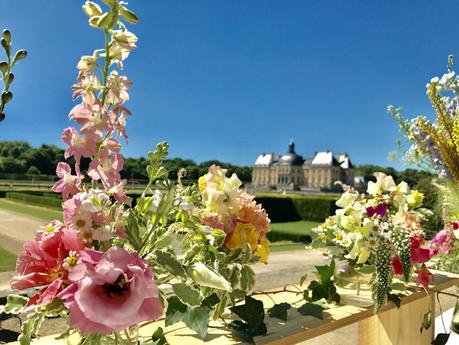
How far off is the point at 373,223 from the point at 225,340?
2.42ft

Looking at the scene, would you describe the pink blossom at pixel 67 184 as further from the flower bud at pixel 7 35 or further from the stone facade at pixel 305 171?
the stone facade at pixel 305 171

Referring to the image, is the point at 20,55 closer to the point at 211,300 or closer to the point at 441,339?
the point at 211,300

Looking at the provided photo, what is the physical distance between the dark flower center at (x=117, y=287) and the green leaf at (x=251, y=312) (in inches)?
21.0

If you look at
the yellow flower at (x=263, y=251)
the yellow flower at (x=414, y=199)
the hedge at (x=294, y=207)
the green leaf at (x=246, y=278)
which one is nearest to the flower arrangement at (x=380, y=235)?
the yellow flower at (x=414, y=199)

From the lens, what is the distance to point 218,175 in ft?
3.46

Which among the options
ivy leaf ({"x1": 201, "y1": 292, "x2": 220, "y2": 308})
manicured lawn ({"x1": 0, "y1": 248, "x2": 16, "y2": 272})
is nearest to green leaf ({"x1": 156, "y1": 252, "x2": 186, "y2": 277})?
ivy leaf ({"x1": 201, "y1": 292, "x2": 220, "y2": 308})

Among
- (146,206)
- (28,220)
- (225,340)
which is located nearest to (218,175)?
(146,206)

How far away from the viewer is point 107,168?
2.58 feet

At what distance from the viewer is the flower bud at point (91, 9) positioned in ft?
2.53

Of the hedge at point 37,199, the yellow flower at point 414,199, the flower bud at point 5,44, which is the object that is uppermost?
the flower bud at point 5,44

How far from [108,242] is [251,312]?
49 cm

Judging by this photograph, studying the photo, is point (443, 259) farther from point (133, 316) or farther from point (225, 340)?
point (133, 316)

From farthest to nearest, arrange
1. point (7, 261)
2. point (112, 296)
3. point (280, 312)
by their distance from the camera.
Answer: point (7, 261)
point (280, 312)
point (112, 296)

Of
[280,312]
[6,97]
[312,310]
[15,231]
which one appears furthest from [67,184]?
[15,231]
